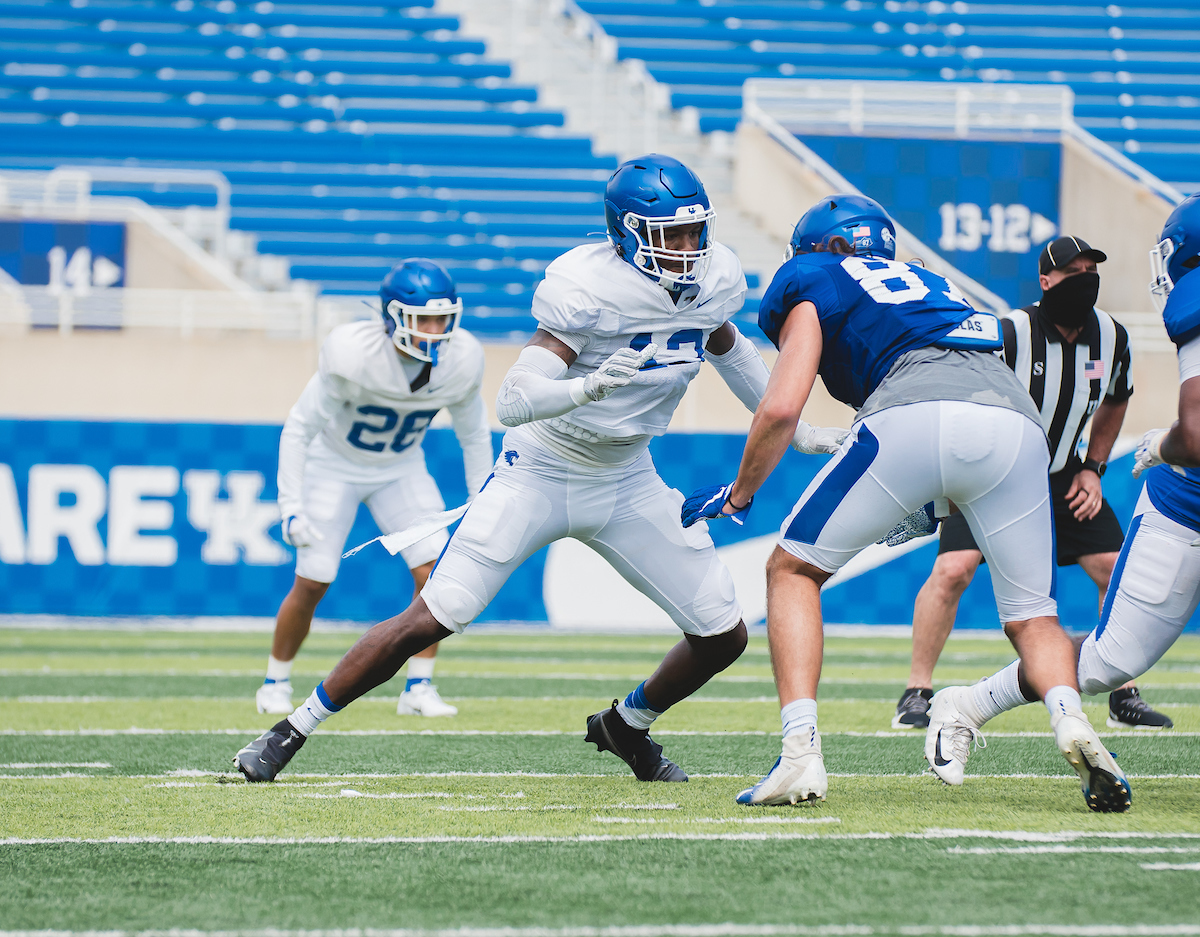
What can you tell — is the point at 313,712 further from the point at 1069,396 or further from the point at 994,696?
the point at 1069,396

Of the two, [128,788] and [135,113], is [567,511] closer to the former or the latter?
[128,788]

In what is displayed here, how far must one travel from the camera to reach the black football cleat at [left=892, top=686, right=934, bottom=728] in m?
4.81

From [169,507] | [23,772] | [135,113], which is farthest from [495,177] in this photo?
[23,772]

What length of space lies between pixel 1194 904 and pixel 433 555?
3.59m

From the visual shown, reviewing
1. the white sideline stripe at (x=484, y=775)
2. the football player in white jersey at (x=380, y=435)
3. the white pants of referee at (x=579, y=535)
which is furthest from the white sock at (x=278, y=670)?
the white pants of referee at (x=579, y=535)

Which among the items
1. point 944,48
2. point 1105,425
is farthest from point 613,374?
point 944,48

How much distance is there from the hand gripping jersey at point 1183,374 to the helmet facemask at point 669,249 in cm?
100

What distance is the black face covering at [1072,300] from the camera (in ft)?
14.8

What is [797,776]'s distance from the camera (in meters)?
3.10

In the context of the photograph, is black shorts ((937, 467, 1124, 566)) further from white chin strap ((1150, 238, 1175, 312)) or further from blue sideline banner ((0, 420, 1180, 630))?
blue sideline banner ((0, 420, 1180, 630))

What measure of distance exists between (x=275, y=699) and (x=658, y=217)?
8.77 feet

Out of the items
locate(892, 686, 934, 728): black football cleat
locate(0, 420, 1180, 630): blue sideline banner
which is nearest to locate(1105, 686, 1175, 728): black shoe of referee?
locate(892, 686, 934, 728): black football cleat

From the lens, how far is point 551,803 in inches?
133

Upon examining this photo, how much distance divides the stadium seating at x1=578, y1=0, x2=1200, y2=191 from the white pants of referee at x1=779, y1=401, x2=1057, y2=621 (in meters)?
12.1
